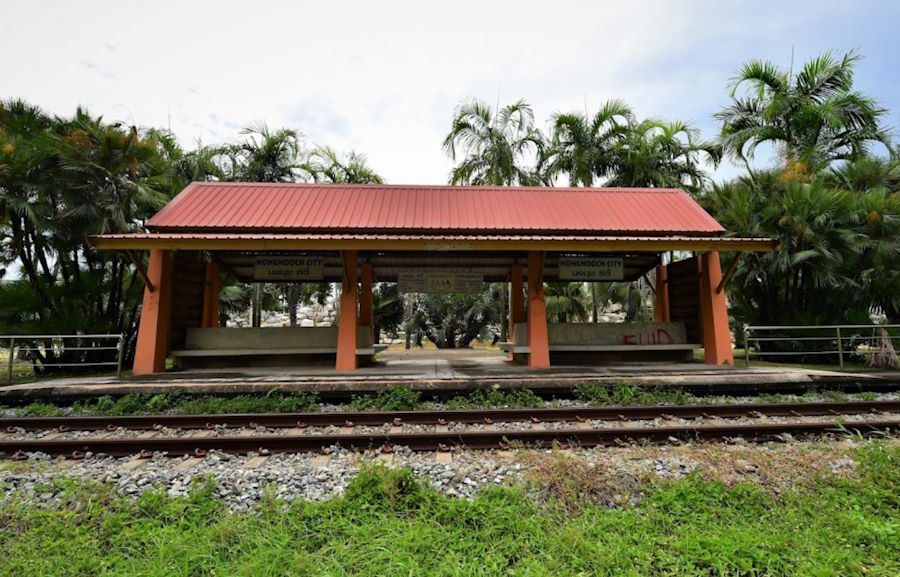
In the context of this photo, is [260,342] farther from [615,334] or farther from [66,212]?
[615,334]

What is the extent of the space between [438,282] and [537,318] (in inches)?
110

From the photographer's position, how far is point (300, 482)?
4.11 m

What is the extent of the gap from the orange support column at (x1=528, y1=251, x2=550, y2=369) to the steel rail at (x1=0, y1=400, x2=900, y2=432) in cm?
344

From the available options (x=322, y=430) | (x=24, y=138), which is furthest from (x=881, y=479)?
(x=24, y=138)

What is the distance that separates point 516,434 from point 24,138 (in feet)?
48.2

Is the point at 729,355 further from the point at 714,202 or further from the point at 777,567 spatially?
the point at 777,567

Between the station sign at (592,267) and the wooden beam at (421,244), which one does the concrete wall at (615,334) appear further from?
the wooden beam at (421,244)

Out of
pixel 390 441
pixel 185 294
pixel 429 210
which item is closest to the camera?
pixel 390 441

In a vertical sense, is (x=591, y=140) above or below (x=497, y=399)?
above

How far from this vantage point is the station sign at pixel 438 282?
11398 mm

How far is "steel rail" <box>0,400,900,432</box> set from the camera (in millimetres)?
6199

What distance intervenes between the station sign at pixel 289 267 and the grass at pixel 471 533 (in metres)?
7.68

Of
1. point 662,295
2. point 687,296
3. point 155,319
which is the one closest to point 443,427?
point 155,319

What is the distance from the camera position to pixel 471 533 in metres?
3.05
